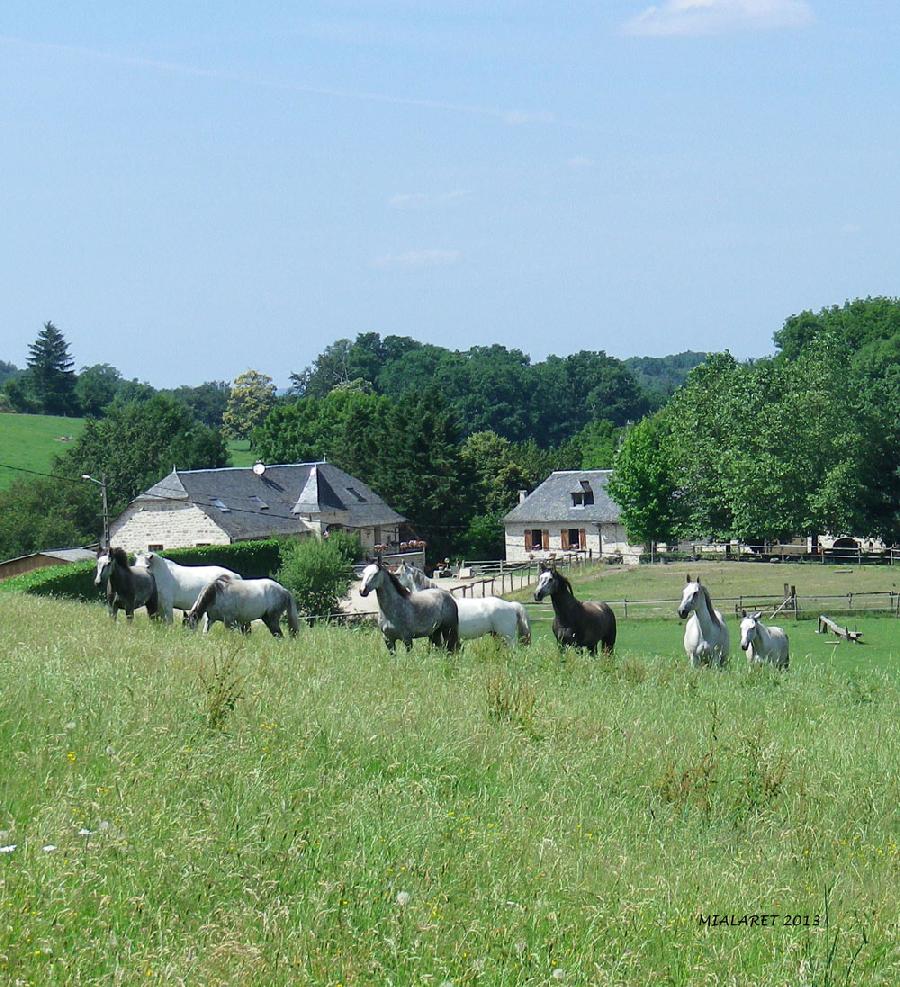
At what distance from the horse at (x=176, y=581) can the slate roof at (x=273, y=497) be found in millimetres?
46408

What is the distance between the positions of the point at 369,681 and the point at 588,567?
62.8m

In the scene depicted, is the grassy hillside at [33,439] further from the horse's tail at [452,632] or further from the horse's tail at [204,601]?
the horse's tail at [452,632]

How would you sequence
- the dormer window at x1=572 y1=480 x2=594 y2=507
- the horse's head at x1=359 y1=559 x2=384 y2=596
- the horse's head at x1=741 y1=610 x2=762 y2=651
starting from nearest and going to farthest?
1. the horse's head at x1=359 y1=559 x2=384 y2=596
2. the horse's head at x1=741 y1=610 x2=762 y2=651
3. the dormer window at x1=572 y1=480 x2=594 y2=507

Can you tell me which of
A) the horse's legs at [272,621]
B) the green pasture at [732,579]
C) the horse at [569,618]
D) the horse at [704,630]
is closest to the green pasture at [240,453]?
the green pasture at [732,579]

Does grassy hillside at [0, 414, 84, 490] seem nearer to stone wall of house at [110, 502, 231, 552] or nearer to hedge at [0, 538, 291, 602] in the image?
stone wall of house at [110, 502, 231, 552]

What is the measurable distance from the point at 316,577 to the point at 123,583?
28672 millimetres

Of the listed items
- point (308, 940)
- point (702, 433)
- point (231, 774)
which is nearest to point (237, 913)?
point (308, 940)

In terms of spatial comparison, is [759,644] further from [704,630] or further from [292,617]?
[292,617]

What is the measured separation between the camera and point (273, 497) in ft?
250

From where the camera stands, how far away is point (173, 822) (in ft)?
20.7

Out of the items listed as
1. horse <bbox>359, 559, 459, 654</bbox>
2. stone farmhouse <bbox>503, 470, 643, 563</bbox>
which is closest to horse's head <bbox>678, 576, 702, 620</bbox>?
horse <bbox>359, 559, 459, 654</bbox>

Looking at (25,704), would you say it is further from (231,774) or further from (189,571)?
(189,571)

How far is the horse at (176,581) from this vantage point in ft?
67.9

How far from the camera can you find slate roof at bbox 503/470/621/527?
91.6 metres
